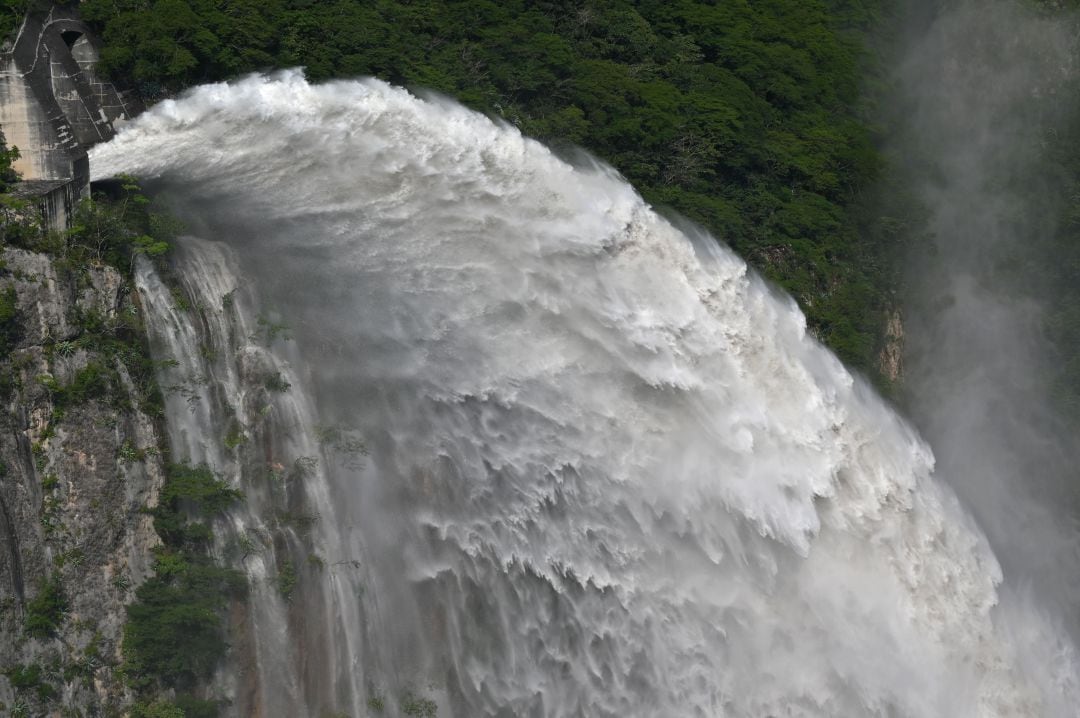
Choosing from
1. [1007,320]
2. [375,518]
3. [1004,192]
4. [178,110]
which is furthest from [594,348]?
[1004,192]

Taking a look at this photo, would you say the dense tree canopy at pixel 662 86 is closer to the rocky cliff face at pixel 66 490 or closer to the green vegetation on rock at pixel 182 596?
the rocky cliff face at pixel 66 490

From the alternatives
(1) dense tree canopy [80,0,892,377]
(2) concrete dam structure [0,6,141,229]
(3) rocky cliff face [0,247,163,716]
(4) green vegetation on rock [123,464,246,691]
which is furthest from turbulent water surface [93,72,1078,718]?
(1) dense tree canopy [80,0,892,377]

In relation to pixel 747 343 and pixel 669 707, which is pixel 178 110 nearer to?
pixel 747 343

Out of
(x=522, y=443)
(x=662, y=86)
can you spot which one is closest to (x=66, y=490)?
(x=522, y=443)

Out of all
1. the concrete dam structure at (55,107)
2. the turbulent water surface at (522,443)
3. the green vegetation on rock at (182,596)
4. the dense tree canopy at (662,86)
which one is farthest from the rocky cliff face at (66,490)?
the dense tree canopy at (662,86)

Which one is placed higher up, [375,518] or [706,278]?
[706,278]

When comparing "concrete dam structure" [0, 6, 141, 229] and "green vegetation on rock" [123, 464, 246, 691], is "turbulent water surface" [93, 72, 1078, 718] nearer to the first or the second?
"concrete dam structure" [0, 6, 141, 229]

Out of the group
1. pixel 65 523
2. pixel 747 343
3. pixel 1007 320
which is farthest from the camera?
pixel 1007 320
